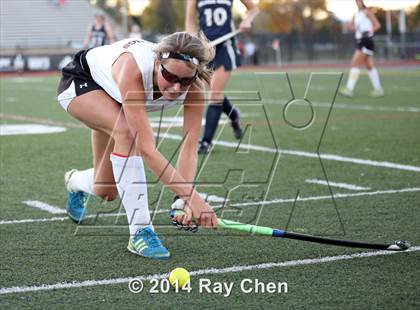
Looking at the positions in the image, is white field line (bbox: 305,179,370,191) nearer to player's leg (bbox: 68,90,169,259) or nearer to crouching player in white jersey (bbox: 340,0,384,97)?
player's leg (bbox: 68,90,169,259)

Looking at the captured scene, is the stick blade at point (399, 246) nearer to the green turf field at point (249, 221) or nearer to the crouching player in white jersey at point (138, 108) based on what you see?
the green turf field at point (249, 221)

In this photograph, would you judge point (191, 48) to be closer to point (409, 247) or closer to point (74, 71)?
point (74, 71)

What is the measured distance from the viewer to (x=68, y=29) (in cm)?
4447

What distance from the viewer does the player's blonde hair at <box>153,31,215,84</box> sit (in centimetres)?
401

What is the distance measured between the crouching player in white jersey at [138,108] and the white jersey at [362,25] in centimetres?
1216

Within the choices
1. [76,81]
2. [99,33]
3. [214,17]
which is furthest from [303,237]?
[99,33]

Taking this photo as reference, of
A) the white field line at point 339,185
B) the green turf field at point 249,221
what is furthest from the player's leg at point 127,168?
the white field line at point 339,185

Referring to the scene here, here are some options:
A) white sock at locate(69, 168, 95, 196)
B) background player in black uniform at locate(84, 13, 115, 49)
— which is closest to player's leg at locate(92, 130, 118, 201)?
white sock at locate(69, 168, 95, 196)

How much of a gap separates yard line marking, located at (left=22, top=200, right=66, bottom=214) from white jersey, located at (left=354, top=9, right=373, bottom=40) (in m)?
11.5

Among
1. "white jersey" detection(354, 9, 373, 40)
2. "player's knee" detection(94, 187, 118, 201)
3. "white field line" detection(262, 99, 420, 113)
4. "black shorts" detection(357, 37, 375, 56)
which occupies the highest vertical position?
"player's knee" detection(94, 187, 118, 201)

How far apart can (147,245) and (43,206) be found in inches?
65.8

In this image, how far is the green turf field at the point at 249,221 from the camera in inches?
144

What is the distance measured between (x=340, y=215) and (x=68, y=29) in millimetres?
40695

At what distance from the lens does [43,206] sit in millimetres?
5805
